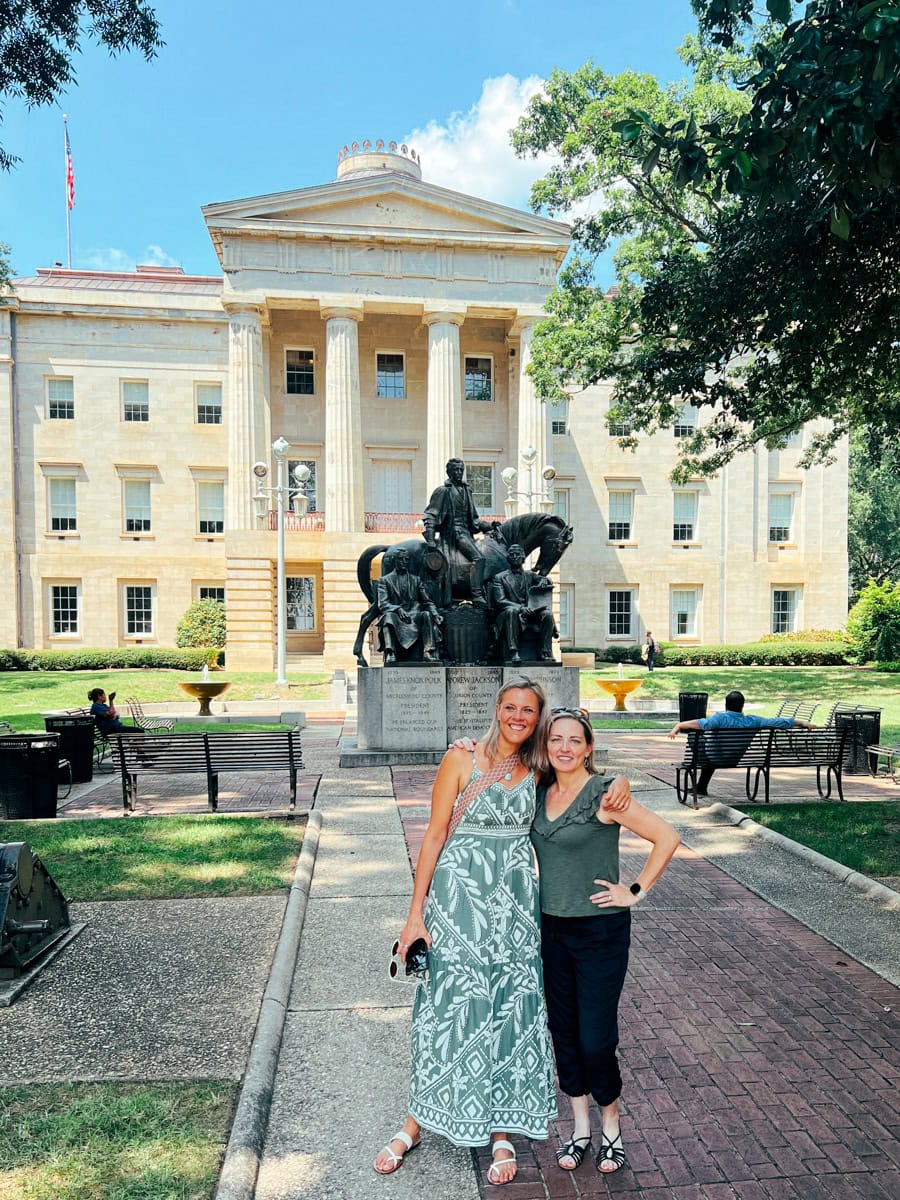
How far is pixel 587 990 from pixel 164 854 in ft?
18.7

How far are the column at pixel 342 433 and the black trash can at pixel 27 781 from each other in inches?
1032

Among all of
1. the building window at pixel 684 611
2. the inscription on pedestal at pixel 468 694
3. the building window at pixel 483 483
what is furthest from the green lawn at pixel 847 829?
the building window at pixel 684 611

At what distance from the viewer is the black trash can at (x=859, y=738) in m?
12.1

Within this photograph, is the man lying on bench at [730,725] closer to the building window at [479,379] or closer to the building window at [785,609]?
the building window at [479,379]

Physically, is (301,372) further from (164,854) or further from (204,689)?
(164,854)

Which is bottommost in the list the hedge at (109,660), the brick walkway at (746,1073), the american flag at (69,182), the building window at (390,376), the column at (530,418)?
the hedge at (109,660)

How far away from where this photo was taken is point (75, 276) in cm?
4506

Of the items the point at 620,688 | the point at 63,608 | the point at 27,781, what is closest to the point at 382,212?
the point at 63,608

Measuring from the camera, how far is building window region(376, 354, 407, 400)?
40.4 m

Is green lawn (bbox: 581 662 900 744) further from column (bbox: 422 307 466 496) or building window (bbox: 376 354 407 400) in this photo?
building window (bbox: 376 354 407 400)

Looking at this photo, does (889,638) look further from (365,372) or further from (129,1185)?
(129,1185)

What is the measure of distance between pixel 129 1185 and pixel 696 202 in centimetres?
2098

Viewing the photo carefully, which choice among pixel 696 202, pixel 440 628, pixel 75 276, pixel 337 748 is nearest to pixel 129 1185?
pixel 440 628

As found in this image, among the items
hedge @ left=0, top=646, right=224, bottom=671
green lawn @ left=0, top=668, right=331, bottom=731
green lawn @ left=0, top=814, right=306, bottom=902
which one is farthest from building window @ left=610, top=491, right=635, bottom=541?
green lawn @ left=0, top=814, right=306, bottom=902
